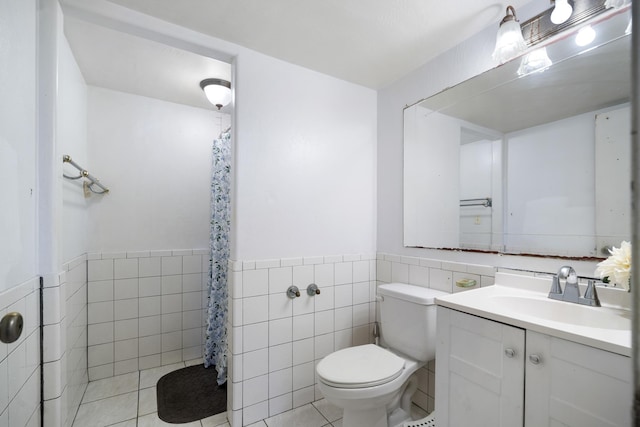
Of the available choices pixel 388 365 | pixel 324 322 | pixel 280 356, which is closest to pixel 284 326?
pixel 280 356

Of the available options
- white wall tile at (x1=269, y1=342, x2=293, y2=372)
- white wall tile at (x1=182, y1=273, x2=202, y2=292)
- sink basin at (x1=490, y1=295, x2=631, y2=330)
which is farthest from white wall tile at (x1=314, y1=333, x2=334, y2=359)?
white wall tile at (x1=182, y1=273, x2=202, y2=292)

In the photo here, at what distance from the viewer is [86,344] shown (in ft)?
6.81

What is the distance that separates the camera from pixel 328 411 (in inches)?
71.2

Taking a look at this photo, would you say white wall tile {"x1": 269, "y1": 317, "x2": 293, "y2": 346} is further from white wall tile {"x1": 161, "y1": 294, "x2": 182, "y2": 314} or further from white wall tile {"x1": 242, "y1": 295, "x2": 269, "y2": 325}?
white wall tile {"x1": 161, "y1": 294, "x2": 182, "y2": 314}

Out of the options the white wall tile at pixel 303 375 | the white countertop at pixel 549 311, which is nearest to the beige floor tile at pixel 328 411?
the white wall tile at pixel 303 375

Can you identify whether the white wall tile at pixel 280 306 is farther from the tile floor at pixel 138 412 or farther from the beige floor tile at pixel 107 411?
the beige floor tile at pixel 107 411

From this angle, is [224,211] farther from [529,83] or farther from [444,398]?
[529,83]

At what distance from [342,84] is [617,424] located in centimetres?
203

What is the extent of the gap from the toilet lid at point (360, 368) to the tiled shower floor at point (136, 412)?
0.46 m

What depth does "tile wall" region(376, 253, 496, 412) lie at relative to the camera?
1.57 meters

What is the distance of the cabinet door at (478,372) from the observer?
38.5 inches

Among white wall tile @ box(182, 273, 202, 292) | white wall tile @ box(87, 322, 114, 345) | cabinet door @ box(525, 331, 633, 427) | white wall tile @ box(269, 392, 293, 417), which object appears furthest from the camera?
white wall tile @ box(182, 273, 202, 292)

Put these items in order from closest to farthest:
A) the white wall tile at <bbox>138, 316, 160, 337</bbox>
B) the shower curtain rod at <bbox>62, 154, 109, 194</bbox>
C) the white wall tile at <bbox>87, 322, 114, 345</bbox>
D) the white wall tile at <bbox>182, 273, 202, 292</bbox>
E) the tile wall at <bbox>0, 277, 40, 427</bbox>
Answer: the tile wall at <bbox>0, 277, 40, 427</bbox> → the shower curtain rod at <bbox>62, 154, 109, 194</bbox> → the white wall tile at <bbox>87, 322, 114, 345</bbox> → the white wall tile at <bbox>138, 316, 160, 337</bbox> → the white wall tile at <bbox>182, 273, 202, 292</bbox>

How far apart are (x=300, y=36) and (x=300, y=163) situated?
0.69 m
